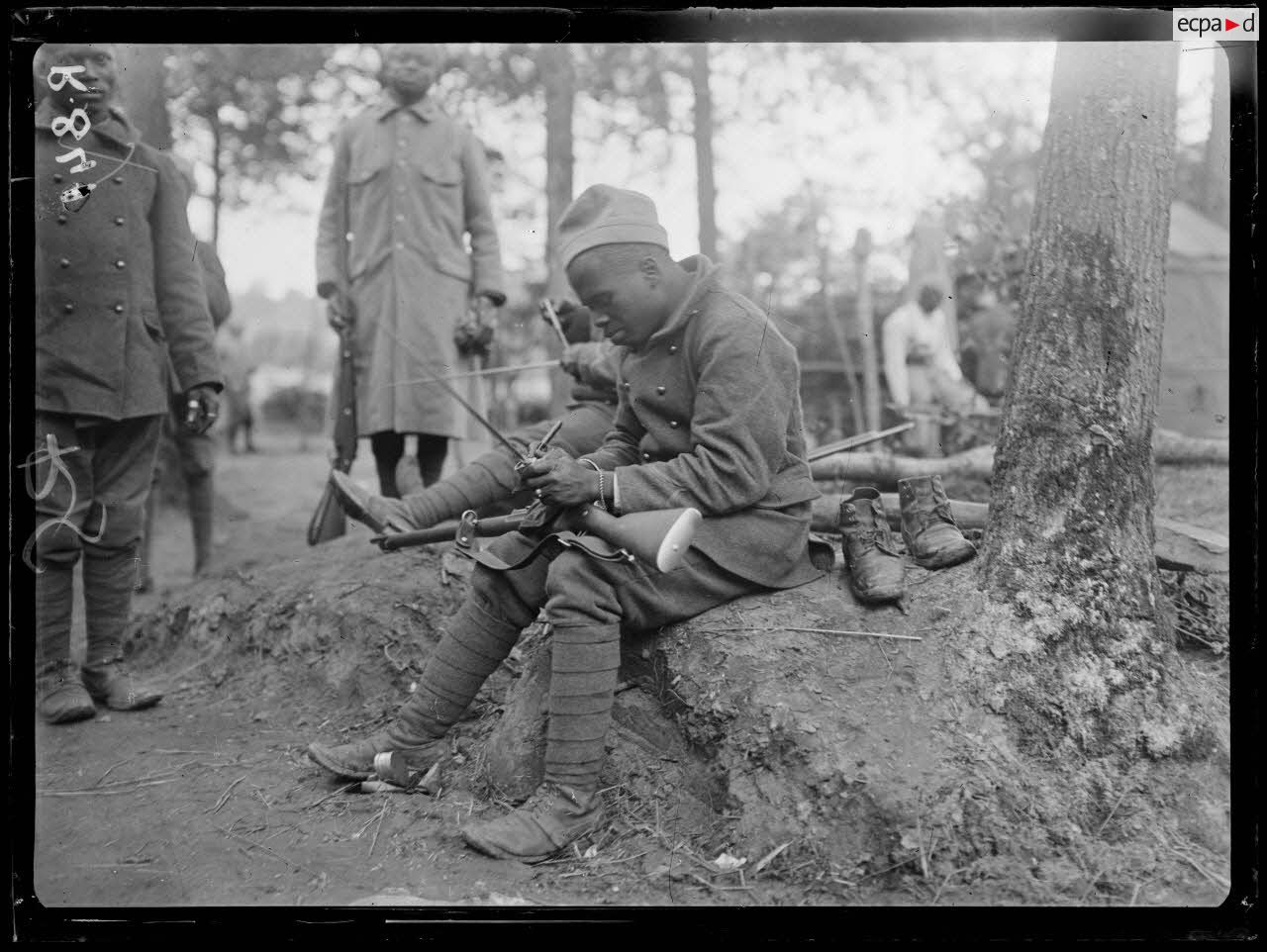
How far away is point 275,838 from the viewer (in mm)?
2881

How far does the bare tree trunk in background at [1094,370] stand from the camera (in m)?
2.88

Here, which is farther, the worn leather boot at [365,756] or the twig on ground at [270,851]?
the worn leather boot at [365,756]

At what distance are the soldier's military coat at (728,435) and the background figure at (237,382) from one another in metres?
9.26

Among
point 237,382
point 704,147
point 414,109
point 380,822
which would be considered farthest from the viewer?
point 237,382

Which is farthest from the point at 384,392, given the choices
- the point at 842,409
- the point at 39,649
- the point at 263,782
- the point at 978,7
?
the point at 842,409

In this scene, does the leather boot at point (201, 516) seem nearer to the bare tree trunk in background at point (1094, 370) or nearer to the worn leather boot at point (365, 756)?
the worn leather boot at point (365, 756)

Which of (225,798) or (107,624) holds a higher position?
(107,624)

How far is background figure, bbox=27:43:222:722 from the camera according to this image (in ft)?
11.0

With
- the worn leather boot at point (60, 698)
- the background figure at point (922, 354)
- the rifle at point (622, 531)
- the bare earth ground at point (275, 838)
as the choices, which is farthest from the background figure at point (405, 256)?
the background figure at point (922, 354)

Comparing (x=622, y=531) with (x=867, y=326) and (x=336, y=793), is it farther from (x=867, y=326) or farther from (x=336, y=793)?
(x=867, y=326)

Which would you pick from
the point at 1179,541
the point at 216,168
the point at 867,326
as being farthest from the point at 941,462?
the point at 216,168

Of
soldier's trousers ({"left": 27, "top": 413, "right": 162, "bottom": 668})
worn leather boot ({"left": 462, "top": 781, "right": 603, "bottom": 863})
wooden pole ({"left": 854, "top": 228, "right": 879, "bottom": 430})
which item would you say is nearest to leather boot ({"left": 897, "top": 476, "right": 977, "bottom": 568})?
worn leather boot ({"left": 462, "top": 781, "right": 603, "bottom": 863})

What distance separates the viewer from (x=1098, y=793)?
2.65 metres

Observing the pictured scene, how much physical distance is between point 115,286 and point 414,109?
5.97 ft
